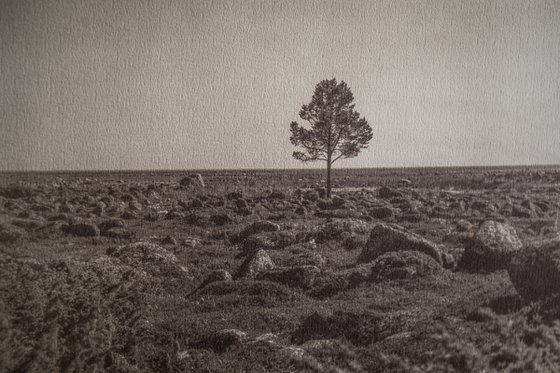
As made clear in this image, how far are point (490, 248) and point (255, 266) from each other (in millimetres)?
6212

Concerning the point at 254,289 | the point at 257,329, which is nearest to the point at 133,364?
the point at 257,329

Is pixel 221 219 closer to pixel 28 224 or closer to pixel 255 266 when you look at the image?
pixel 28 224

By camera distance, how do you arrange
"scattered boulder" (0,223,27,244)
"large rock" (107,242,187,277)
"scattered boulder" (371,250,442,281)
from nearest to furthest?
"scattered boulder" (371,250,442,281) → "large rock" (107,242,187,277) → "scattered boulder" (0,223,27,244)

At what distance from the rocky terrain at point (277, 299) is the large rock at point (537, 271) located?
0.03 metres

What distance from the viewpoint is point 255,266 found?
41.0 feet

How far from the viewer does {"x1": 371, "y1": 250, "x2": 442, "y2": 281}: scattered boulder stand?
1167cm

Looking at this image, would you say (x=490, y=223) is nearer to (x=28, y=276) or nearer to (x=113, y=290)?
(x=113, y=290)

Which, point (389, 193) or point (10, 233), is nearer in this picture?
point (10, 233)

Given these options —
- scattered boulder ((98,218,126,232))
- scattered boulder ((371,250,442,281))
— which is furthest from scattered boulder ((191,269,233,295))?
scattered boulder ((98,218,126,232))

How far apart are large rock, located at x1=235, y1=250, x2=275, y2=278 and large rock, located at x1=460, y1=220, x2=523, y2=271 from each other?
525 cm

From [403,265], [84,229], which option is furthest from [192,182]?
[403,265]

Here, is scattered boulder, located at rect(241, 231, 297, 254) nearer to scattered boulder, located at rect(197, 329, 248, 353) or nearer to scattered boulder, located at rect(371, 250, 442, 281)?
scattered boulder, located at rect(371, 250, 442, 281)

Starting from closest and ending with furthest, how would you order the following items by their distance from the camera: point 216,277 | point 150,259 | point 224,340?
1. point 224,340
2. point 216,277
3. point 150,259

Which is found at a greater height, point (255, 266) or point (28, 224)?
point (28, 224)
